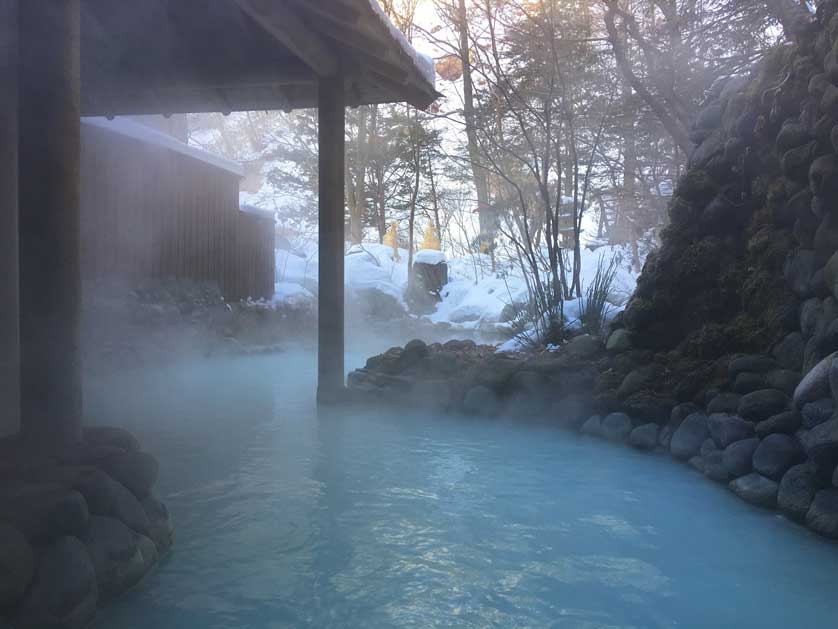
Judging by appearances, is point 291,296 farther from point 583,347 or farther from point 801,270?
point 801,270

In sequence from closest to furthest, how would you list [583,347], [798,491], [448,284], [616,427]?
[798,491] < [616,427] < [583,347] < [448,284]

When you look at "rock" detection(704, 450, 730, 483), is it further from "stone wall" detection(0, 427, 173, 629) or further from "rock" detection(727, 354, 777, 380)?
"stone wall" detection(0, 427, 173, 629)

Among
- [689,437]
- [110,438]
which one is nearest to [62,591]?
[110,438]

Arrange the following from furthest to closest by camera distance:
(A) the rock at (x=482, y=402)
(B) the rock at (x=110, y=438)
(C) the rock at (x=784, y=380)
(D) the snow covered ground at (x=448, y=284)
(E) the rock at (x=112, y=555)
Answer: (D) the snow covered ground at (x=448, y=284), (A) the rock at (x=482, y=402), (C) the rock at (x=784, y=380), (B) the rock at (x=110, y=438), (E) the rock at (x=112, y=555)

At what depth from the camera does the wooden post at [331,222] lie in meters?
4.98

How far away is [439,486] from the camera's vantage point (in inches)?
134

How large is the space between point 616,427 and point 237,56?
3807mm

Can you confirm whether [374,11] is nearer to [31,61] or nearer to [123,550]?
[31,61]

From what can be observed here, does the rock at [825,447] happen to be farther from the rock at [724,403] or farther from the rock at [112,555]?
the rock at [112,555]

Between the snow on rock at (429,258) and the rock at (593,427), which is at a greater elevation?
the snow on rock at (429,258)

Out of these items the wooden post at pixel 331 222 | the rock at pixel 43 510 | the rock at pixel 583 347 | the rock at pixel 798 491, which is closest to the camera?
the rock at pixel 43 510

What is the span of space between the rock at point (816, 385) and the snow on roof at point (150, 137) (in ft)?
25.8

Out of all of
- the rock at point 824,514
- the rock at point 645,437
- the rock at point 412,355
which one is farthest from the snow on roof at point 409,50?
the rock at point 824,514

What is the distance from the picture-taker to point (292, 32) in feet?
13.6
